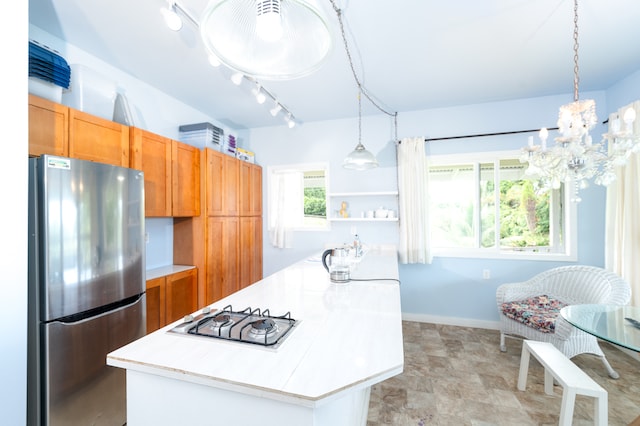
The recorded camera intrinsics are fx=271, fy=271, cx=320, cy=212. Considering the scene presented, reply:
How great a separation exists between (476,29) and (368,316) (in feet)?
7.29

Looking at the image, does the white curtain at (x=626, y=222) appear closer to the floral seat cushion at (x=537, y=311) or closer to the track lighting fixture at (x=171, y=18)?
the floral seat cushion at (x=537, y=311)

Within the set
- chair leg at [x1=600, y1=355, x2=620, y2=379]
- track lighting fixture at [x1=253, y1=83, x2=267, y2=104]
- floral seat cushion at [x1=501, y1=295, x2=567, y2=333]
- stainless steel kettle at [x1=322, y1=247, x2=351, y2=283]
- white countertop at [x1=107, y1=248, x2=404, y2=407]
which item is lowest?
chair leg at [x1=600, y1=355, x2=620, y2=379]

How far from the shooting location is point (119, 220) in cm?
182

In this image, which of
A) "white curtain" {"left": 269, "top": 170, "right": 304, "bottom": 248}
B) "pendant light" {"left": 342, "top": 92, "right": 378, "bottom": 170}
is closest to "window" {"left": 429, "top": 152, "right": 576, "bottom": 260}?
"pendant light" {"left": 342, "top": 92, "right": 378, "bottom": 170}

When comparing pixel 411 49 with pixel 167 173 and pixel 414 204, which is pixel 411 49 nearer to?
pixel 414 204

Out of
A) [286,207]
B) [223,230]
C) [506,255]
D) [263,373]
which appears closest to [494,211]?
[506,255]

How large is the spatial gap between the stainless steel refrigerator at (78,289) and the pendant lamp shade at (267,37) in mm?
1323

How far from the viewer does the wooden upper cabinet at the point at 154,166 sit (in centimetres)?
233

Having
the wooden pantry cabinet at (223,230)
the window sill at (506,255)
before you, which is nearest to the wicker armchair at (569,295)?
the window sill at (506,255)

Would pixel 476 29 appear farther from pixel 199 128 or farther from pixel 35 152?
pixel 35 152

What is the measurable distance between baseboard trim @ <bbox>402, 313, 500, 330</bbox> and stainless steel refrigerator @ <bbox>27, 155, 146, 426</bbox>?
10.2 ft

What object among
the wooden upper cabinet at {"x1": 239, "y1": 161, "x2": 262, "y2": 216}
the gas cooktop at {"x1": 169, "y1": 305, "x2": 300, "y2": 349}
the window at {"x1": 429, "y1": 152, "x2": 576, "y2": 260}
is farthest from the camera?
the wooden upper cabinet at {"x1": 239, "y1": 161, "x2": 262, "y2": 216}

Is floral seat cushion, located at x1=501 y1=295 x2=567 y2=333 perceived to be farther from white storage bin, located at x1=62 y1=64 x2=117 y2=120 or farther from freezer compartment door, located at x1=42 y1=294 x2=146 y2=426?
white storage bin, located at x1=62 y1=64 x2=117 y2=120

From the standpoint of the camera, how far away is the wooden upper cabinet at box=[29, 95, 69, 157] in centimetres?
165
